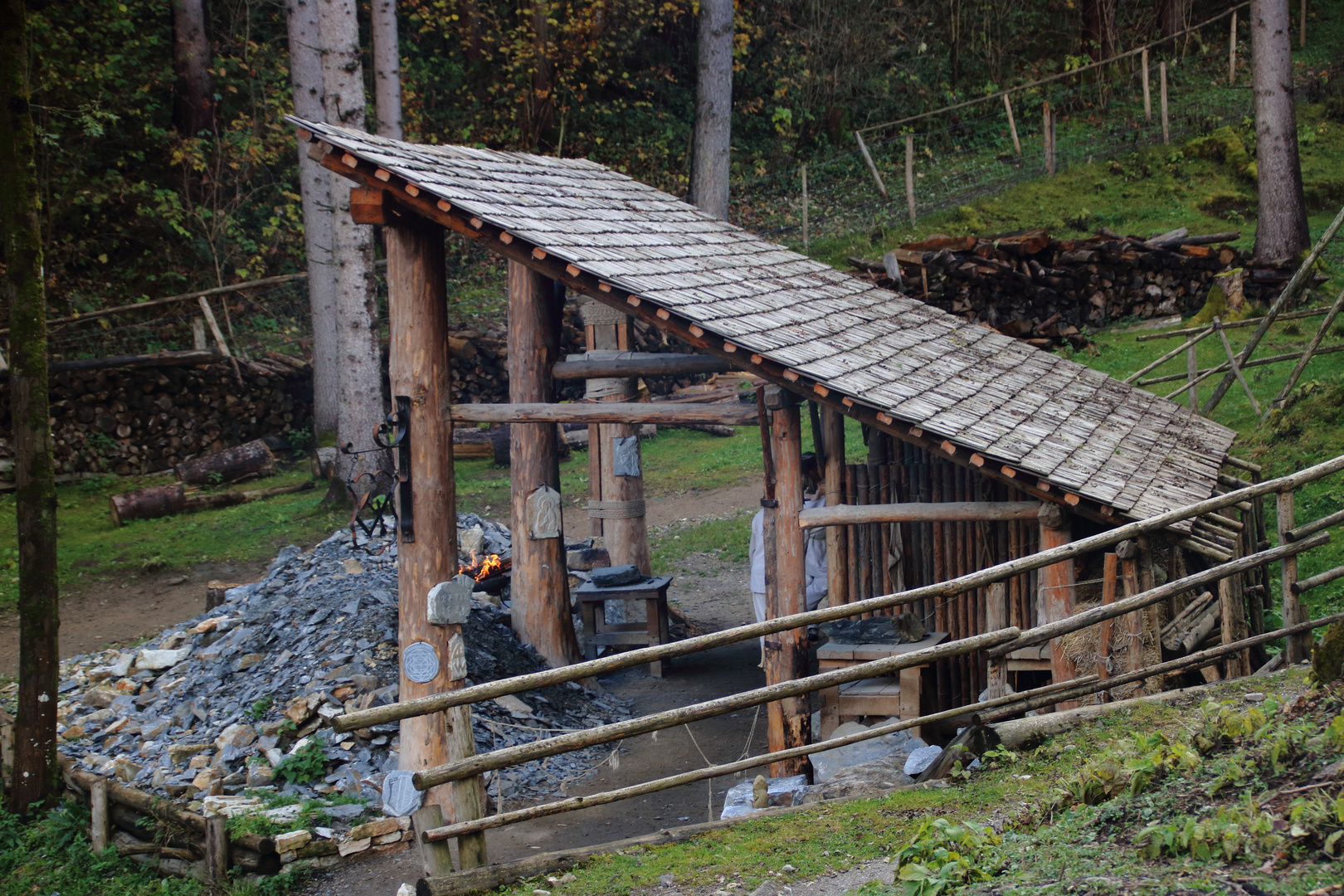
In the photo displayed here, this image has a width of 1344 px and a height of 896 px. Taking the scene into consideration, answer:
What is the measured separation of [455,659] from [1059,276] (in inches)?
482

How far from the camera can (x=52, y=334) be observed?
15648 millimetres

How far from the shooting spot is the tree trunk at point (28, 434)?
662 cm

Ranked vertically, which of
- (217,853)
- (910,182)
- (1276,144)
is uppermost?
(910,182)

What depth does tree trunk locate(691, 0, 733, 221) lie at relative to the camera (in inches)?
626

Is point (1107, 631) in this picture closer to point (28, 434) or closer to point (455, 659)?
point (455, 659)

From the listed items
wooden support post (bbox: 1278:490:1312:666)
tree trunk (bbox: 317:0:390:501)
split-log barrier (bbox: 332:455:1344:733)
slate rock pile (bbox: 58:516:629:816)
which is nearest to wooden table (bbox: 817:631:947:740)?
split-log barrier (bbox: 332:455:1344:733)

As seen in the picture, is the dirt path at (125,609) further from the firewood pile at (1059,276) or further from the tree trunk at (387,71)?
the firewood pile at (1059,276)

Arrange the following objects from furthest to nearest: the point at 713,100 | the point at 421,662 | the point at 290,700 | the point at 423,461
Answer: the point at 713,100, the point at 290,700, the point at 423,461, the point at 421,662

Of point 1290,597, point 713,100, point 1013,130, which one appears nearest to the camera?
point 1290,597

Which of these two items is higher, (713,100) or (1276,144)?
(713,100)

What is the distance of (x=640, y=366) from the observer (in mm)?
7914

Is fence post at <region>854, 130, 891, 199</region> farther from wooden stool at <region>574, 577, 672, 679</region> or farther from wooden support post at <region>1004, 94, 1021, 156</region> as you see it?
wooden stool at <region>574, 577, 672, 679</region>

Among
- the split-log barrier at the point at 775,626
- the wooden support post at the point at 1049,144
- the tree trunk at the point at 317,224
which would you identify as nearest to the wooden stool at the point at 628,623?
the split-log barrier at the point at 775,626

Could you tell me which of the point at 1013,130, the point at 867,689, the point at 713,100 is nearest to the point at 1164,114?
the point at 1013,130
